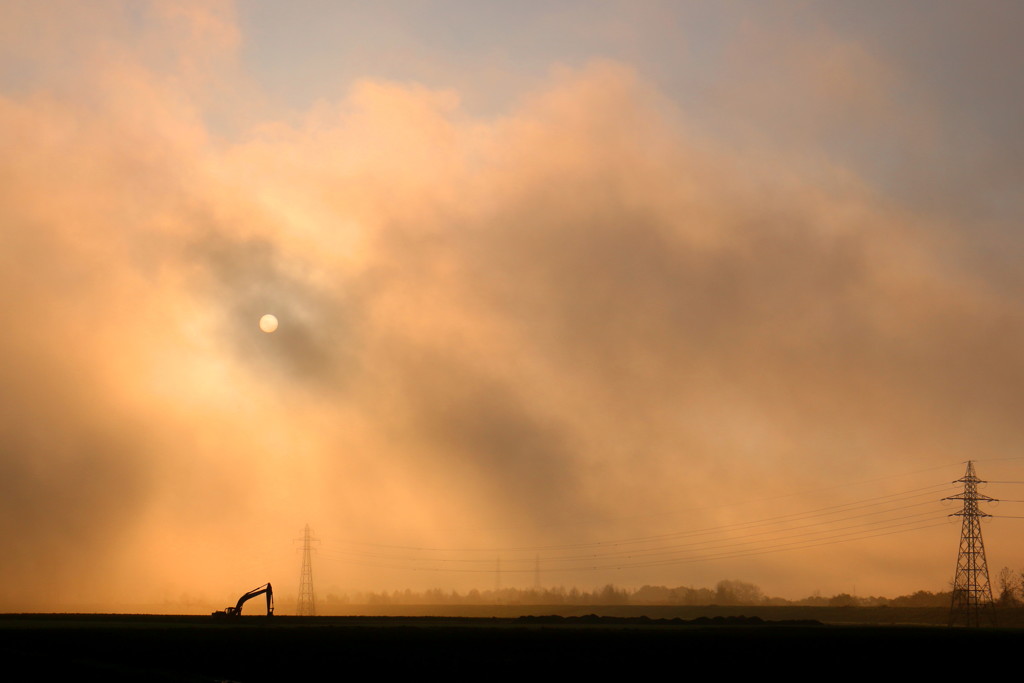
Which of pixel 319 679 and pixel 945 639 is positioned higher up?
pixel 319 679

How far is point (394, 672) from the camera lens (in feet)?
184

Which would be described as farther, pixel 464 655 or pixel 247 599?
pixel 247 599

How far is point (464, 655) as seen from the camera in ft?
224

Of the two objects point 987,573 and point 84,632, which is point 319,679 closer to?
point 84,632

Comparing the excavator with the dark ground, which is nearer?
the dark ground

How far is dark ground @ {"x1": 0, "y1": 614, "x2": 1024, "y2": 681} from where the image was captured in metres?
57.2

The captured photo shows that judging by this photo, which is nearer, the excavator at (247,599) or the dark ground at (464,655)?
the dark ground at (464,655)

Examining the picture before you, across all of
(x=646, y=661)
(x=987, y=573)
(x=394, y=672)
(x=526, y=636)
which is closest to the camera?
(x=394, y=672)

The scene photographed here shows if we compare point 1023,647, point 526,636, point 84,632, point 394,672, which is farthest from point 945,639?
point 84,632

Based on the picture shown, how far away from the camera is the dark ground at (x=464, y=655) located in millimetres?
57250

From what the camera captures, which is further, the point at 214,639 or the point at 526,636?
the point at 526,636

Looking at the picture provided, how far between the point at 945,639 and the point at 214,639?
74.1 meters

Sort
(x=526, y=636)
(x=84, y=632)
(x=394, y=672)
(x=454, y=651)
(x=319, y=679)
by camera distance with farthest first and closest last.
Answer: (x=84, y=632) < (x=526, y=636) < (x=454, y=651) < (x=394, y=672) < (x=319, y=679)

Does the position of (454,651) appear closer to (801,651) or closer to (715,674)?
(715,674)
